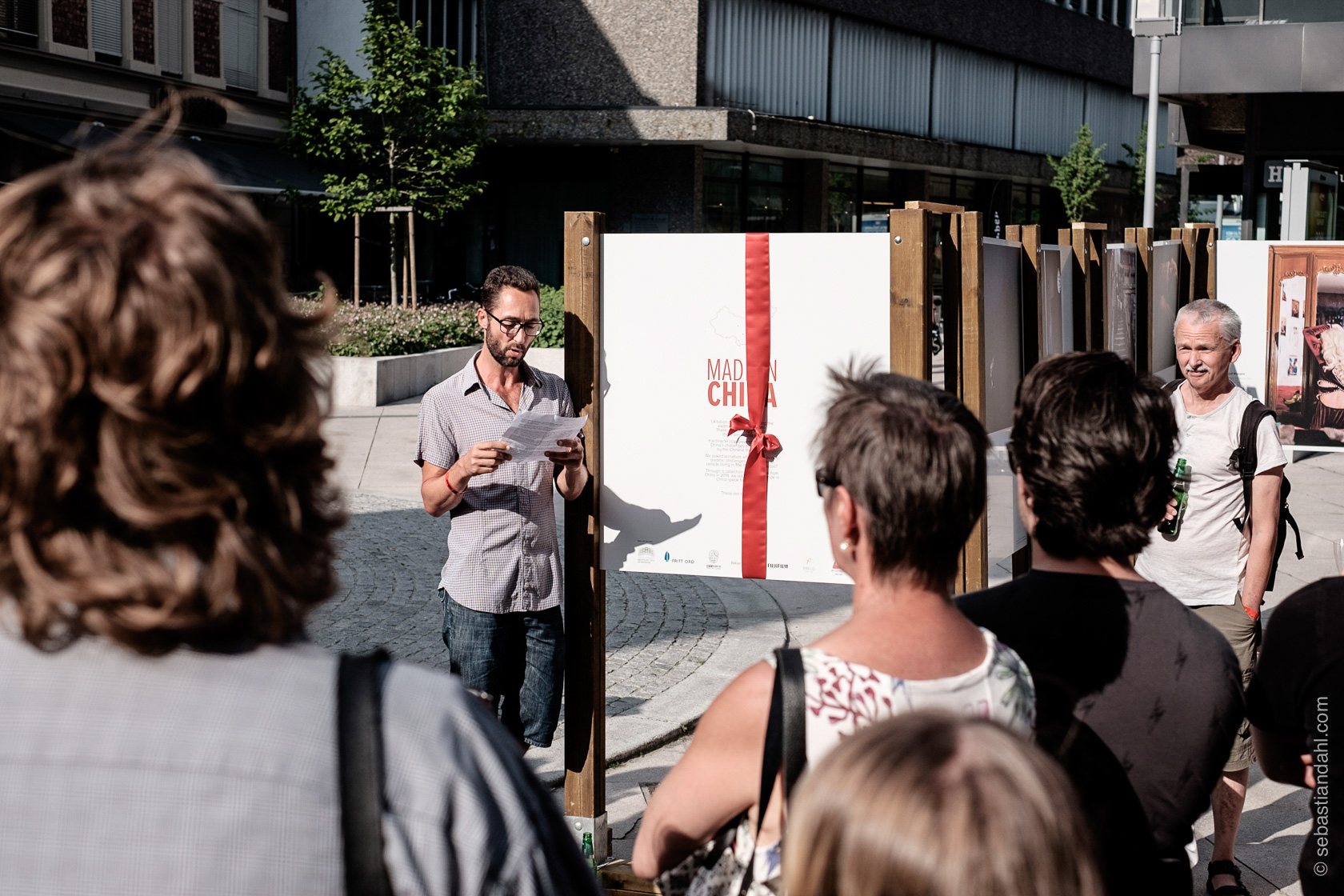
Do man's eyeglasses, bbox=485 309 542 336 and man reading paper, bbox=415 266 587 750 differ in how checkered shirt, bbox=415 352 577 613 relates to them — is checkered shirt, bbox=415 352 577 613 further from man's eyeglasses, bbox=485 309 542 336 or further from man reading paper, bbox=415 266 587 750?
man's eyeglasses, bbox=485 309 542 336

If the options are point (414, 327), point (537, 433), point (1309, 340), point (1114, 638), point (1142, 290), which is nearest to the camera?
point (1114, 638)

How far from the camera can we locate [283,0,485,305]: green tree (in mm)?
21719

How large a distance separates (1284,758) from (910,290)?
6.48 ft

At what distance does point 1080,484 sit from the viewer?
2.44 meters

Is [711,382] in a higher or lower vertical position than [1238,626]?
higher

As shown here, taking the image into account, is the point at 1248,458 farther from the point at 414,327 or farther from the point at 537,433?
the point at 414,327

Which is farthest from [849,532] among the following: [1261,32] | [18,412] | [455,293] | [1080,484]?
[455,293]

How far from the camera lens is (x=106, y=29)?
23812 mm

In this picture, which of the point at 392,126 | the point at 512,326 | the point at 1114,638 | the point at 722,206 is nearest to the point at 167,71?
the point at 392,126

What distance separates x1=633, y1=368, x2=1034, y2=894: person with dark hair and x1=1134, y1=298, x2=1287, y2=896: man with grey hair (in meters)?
2.77

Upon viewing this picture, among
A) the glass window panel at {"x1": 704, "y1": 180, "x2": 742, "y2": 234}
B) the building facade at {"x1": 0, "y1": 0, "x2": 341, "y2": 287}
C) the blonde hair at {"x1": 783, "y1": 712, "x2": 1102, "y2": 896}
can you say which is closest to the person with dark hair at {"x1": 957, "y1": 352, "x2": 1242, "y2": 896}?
the blonde hair at {"x1": 783, "y1": 712, "x2": 1102, "y2": 896}

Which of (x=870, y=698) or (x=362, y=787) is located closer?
(x=362, y=787)

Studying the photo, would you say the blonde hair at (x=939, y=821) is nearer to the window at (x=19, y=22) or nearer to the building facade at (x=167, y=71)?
the building facade at (x=167, y=71)

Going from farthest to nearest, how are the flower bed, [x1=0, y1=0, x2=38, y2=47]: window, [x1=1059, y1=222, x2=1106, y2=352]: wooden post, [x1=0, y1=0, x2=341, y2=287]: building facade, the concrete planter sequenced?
[x1=0, y1=0, x2=341, y2=287]: building facade, [x1=0, y1=0, x2=38, y2=47]: window, the flower bed, the concrete planter, [x1=1059, y1=222, x2=1106, y2=352]: wooden post
